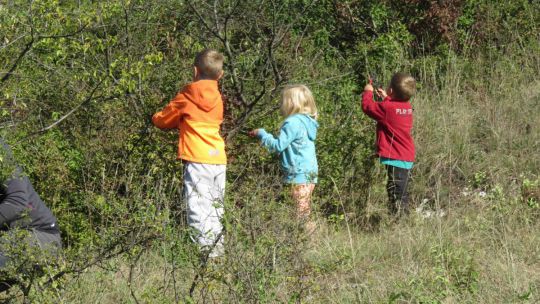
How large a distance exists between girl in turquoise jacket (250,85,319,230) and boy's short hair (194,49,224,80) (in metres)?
0.52

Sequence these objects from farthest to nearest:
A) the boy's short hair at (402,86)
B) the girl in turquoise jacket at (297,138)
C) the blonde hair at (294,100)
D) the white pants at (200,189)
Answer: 1. the boy's short hair at (402,86)
2. the blonde hair at (294,100)
3. the girl in turquoise jacket at (297,138)
4. the white pants at (200,189)

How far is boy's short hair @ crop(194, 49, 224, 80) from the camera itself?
6438 mm

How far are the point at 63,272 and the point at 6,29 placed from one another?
1.64 meters

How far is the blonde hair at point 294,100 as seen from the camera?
22.5ft

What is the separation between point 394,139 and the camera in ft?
24.5

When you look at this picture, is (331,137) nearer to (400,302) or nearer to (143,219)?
(400,302)

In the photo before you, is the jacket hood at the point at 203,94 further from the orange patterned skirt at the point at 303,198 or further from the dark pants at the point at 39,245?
the dark pants at the point at 39,245

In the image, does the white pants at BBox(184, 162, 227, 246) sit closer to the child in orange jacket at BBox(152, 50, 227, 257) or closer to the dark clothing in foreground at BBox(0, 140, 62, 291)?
the child in orange jacket at BBox(152, 50, 227, 257)

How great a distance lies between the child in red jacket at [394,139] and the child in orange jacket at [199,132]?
1522 mm

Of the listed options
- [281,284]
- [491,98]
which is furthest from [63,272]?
[491,98]

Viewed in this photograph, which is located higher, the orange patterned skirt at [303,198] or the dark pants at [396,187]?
the orange patterned skirt at [303,198]

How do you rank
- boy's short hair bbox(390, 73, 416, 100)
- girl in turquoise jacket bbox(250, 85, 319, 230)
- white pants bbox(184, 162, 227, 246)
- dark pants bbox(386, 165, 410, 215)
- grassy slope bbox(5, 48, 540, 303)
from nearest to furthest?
grassy slope bbox(5, 48, 540, 303), white pants bbox(184, 162, 227, 246), girl in turquoise jacket bbox(250, 85, 319, 230), dark pants bbox(386, 165, 410, 215), boy's short hair bbox(390, 73, 416, 100)

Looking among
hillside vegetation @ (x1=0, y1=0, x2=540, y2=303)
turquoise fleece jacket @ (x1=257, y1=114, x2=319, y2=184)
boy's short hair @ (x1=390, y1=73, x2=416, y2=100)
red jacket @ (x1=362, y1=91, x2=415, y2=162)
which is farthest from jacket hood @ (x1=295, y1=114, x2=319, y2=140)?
boy's short hair @ (x1=390, y1=73, x2=416, y2=100)

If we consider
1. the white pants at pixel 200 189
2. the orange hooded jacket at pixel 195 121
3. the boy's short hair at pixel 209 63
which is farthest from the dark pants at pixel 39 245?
the boy's short hair at pixel 209 63
